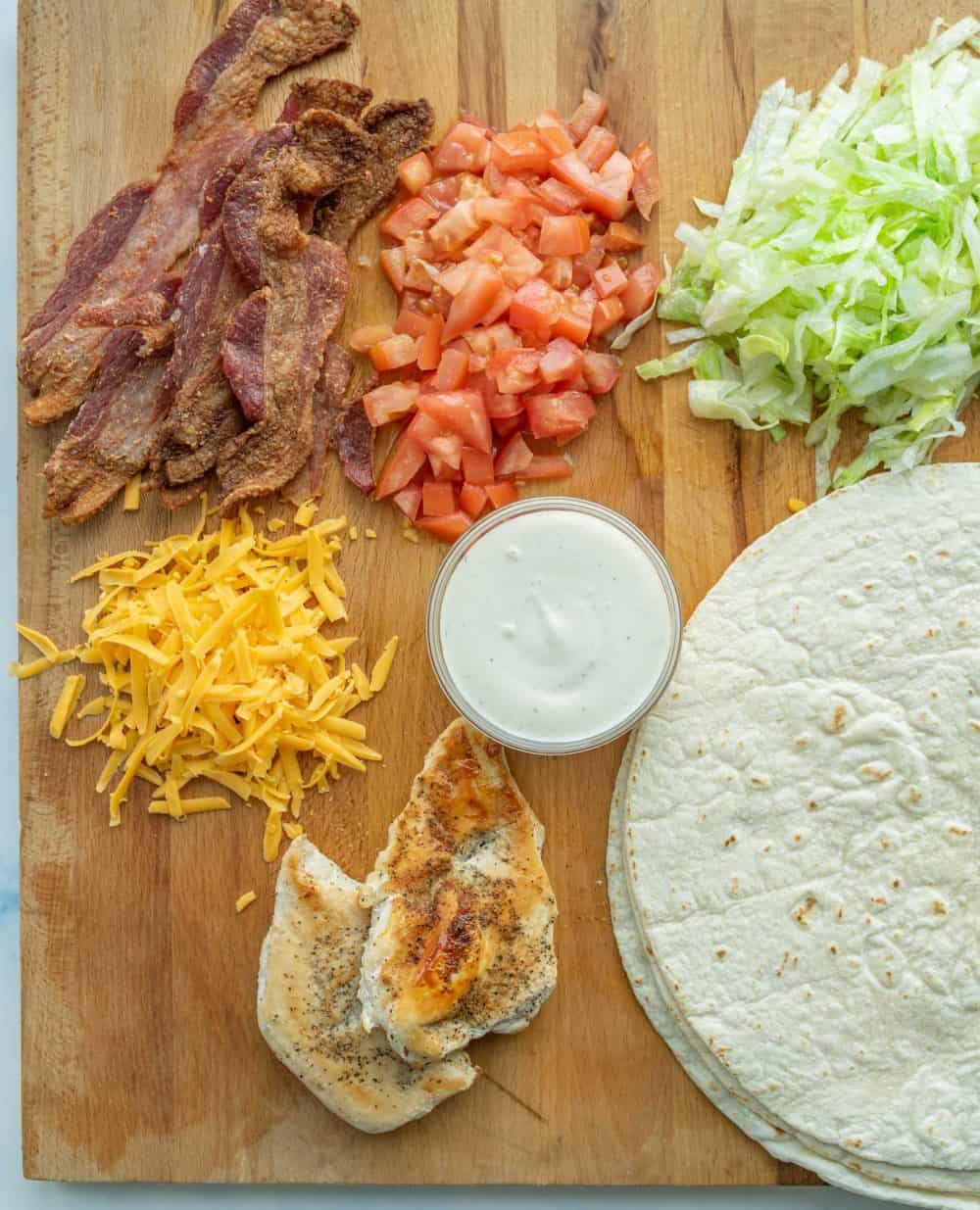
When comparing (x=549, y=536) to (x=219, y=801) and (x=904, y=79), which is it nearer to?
(x=219, y=801)

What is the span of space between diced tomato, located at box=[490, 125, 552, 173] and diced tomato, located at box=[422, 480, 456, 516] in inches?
43.7

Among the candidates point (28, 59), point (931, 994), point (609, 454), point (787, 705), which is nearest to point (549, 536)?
point (609, 454)

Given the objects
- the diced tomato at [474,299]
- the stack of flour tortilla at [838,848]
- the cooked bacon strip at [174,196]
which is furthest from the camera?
the cooked bacon strip at [174,196]

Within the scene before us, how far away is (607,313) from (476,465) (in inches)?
26.8

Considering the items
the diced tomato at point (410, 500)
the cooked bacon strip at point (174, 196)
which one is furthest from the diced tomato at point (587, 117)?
the diced tomato at point (410, 500)

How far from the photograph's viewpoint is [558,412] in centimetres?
422

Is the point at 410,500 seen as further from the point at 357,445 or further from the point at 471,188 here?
the point at 471,188

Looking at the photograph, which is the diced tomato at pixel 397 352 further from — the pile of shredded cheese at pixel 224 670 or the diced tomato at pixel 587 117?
the diced tomato at pixel 587 117

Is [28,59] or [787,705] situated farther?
[28,59]

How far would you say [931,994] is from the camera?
3.88 meters

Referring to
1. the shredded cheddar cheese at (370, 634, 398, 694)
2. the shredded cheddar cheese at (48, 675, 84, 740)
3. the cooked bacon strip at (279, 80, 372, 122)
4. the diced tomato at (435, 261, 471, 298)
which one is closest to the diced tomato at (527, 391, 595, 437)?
the diced tomato at (435, 261, 471, 298)

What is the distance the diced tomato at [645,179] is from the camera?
4281 mm

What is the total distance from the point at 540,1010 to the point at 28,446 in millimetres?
2641

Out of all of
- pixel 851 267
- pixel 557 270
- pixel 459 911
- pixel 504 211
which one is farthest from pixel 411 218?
pixel 459 911
